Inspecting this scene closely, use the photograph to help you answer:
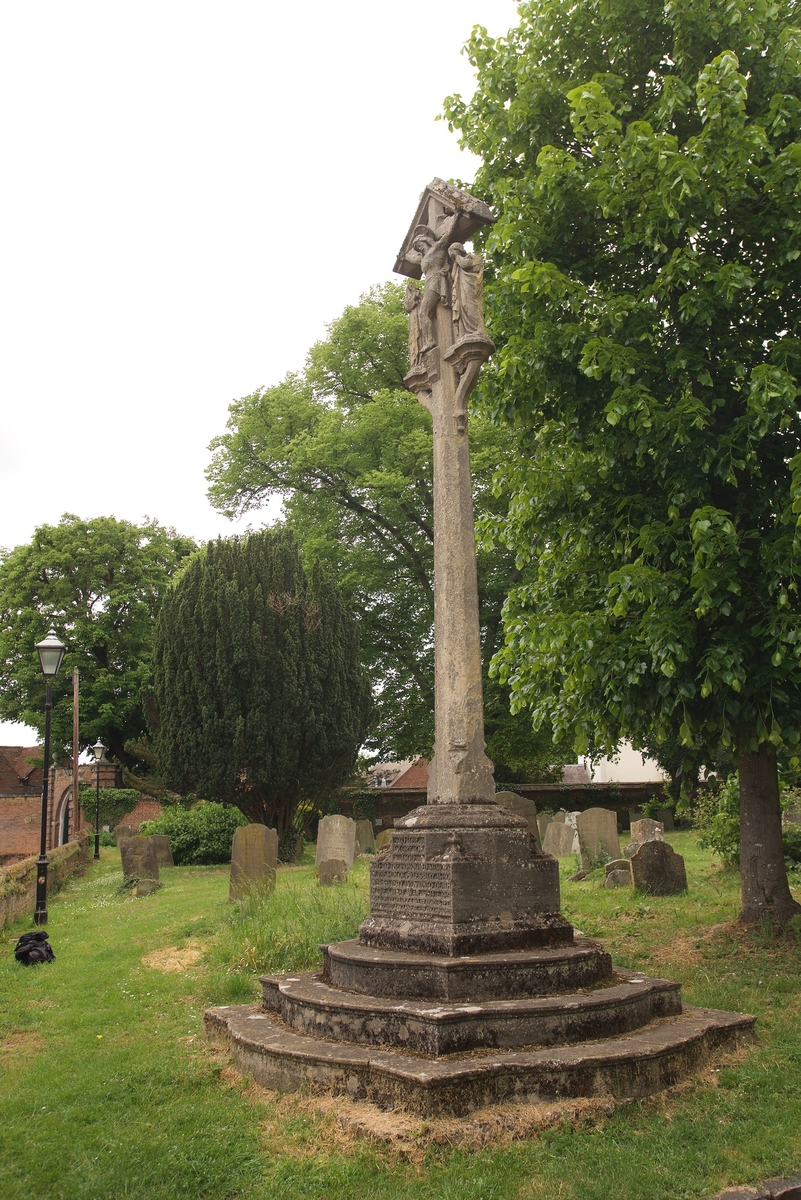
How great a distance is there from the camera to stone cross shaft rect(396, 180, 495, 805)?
251 inches

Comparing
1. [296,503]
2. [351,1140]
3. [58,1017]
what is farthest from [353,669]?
[351,1140]

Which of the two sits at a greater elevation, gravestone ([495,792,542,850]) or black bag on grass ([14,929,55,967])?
gravestone ([495,792,542,850])

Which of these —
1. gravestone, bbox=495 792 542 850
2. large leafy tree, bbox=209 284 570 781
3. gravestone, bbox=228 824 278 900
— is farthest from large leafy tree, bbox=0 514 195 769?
gravestone, bbox=228 824 278 900

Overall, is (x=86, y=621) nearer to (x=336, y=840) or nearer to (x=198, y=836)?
(x=198, y=836)

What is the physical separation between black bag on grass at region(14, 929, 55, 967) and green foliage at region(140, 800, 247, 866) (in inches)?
462

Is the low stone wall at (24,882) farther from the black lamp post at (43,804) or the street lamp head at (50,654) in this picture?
the street lamp head at (50,654)

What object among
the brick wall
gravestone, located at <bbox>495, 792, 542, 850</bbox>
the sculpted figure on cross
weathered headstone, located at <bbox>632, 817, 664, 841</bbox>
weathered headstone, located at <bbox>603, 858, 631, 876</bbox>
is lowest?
the brick wall

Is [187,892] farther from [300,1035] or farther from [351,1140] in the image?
[351,1140]

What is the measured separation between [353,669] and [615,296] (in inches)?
607

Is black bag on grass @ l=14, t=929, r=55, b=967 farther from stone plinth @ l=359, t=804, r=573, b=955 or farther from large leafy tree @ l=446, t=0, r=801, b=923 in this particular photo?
large leafy tree @ l=446, t=0, r=801, b=923

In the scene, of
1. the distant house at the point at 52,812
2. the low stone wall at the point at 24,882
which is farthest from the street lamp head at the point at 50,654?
the distant house at the point at 52,812

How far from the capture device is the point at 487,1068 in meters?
4.54

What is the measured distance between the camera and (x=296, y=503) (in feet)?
83.6

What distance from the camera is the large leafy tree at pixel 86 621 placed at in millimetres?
35188
